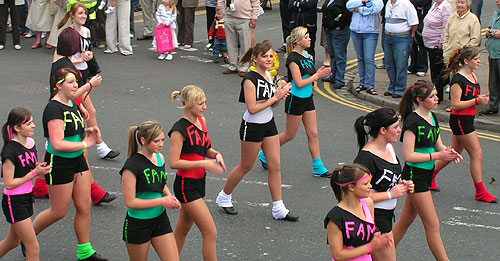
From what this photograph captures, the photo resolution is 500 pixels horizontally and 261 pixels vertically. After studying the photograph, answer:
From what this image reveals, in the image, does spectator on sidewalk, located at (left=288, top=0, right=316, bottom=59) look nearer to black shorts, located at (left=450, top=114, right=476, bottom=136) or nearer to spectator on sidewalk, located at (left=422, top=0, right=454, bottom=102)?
spectator on sidewalk, located at (left=422, top=0, right=454, bottom=102)

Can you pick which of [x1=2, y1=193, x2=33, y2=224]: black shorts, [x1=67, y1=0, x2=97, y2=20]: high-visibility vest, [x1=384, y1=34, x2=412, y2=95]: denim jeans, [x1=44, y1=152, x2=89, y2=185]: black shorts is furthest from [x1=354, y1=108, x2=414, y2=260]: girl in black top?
Answer: [x1=67, y1=0, x2=97, y2=20]: high-visibility vest

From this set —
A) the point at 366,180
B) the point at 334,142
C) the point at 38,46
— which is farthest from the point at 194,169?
the point at 38,46

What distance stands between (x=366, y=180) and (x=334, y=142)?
5464 millimetres

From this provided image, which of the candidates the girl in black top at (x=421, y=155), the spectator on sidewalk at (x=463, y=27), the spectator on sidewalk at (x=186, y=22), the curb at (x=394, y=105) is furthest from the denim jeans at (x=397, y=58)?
the girl in black top at (x=421, y=155)

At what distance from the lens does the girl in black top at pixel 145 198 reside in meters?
5.70

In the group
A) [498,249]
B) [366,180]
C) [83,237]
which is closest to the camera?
[366,180]

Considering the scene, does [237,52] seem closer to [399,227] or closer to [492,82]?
[492,82]

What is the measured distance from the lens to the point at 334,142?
10602mm

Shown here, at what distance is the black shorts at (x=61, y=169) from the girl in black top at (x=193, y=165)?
96cm

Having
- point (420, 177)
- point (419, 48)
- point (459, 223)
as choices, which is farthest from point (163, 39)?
point (420, 177)

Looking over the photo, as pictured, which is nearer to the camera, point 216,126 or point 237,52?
point 216,126

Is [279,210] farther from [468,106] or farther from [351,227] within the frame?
[351,227]

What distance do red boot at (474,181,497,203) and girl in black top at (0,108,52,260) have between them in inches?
199

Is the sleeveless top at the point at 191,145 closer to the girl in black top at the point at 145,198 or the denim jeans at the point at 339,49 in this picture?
the girl in black top at the point at 145,198
